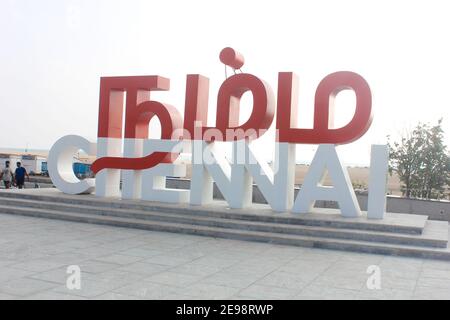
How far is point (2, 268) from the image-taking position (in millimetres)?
6891

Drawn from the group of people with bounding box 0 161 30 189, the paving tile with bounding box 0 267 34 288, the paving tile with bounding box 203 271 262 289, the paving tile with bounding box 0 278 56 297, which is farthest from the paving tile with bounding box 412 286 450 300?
the group of people with bounding box 0 161 30 189

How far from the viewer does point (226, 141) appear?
1247 centimetres

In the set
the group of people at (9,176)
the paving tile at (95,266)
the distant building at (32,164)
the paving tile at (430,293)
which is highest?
the distant building at (32,164)

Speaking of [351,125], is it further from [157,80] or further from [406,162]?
[406,162]

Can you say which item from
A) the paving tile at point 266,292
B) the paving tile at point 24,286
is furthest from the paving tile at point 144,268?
the paving tile at point 266,292

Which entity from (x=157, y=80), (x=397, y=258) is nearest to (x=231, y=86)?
(x=157, y=80)

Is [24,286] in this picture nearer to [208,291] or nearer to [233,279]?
[208,291]

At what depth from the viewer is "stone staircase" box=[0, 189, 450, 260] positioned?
→ 9.45 metres

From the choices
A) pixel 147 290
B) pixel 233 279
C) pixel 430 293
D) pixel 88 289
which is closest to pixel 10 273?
pixel 88 289

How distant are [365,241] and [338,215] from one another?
173 centimetres

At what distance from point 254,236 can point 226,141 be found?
124 inches

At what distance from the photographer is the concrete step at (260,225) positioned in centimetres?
953

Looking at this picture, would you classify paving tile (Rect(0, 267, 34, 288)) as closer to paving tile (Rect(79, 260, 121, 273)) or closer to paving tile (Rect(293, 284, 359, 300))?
paving tile (Rect(79, 260, 121, 273))

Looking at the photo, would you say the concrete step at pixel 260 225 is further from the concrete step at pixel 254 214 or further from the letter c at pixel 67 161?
the letter c at pixel 67 161
